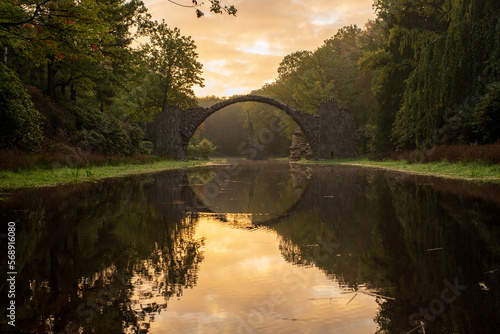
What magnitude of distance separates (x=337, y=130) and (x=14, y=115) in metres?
30.7

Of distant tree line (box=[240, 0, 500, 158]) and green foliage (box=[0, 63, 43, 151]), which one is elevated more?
distant tree line (box=[240, 0, 500, 158])

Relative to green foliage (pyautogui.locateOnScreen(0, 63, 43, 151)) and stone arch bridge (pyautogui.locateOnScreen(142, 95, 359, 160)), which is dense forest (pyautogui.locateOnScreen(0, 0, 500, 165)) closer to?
green foliage (pyautogui.locateOnScreen(0, 63, 43, 151))

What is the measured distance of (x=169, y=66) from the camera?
33531mm

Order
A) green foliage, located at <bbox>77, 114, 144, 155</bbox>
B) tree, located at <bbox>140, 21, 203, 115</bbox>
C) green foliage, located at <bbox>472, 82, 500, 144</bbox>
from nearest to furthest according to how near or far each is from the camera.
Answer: green foliage, located at <bbox>472, 82, 500, 144</bbox> → green foliage, located at <bbox>77, 114, 144, 155</bbox> → tree, located at <bbox>140, 21, 203, 115</bbox>

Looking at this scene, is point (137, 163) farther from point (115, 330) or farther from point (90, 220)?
point (115, 330)

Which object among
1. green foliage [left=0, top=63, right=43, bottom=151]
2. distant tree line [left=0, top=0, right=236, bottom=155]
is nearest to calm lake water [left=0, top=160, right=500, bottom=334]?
distant tree line [left=0, top=0, right=236, bottom=155]

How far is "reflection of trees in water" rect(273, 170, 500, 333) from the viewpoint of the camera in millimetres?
2221

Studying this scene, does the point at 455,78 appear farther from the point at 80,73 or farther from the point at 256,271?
the point at 80,73

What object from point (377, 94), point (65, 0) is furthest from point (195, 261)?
point (377, 94)

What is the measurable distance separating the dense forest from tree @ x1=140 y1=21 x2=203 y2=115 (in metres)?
0.09

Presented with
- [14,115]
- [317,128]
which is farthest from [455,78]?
[317,128]

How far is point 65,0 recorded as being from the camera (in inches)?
369

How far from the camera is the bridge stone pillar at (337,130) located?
126ft

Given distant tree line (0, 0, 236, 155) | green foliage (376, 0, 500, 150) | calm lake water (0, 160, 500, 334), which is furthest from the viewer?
green foliage (376, 0, 500, 150)
